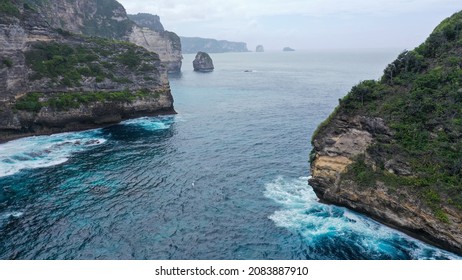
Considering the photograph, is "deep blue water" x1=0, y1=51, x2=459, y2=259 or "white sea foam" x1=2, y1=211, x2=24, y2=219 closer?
"deep blue water" x1=0, y1=51, x2=459, y2=259

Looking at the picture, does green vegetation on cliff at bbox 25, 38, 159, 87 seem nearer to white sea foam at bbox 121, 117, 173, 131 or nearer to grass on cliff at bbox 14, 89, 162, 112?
grass on cliff at bbox 14, 89, 162, 112

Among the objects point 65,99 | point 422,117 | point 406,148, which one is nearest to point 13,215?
point 65,99

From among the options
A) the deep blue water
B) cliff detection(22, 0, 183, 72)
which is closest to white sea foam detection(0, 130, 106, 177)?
the deep blue water

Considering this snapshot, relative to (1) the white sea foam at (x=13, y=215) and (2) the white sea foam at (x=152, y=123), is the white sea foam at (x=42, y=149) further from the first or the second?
(1) the white sea foam at (x=13, y=215)

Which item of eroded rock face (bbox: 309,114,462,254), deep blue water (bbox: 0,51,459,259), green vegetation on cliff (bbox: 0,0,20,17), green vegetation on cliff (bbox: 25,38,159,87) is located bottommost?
deep blue water (bbox: 0,51,459,259)

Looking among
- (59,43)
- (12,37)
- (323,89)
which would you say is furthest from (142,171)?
(323,89)

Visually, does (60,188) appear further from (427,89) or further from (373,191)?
(427,89)
